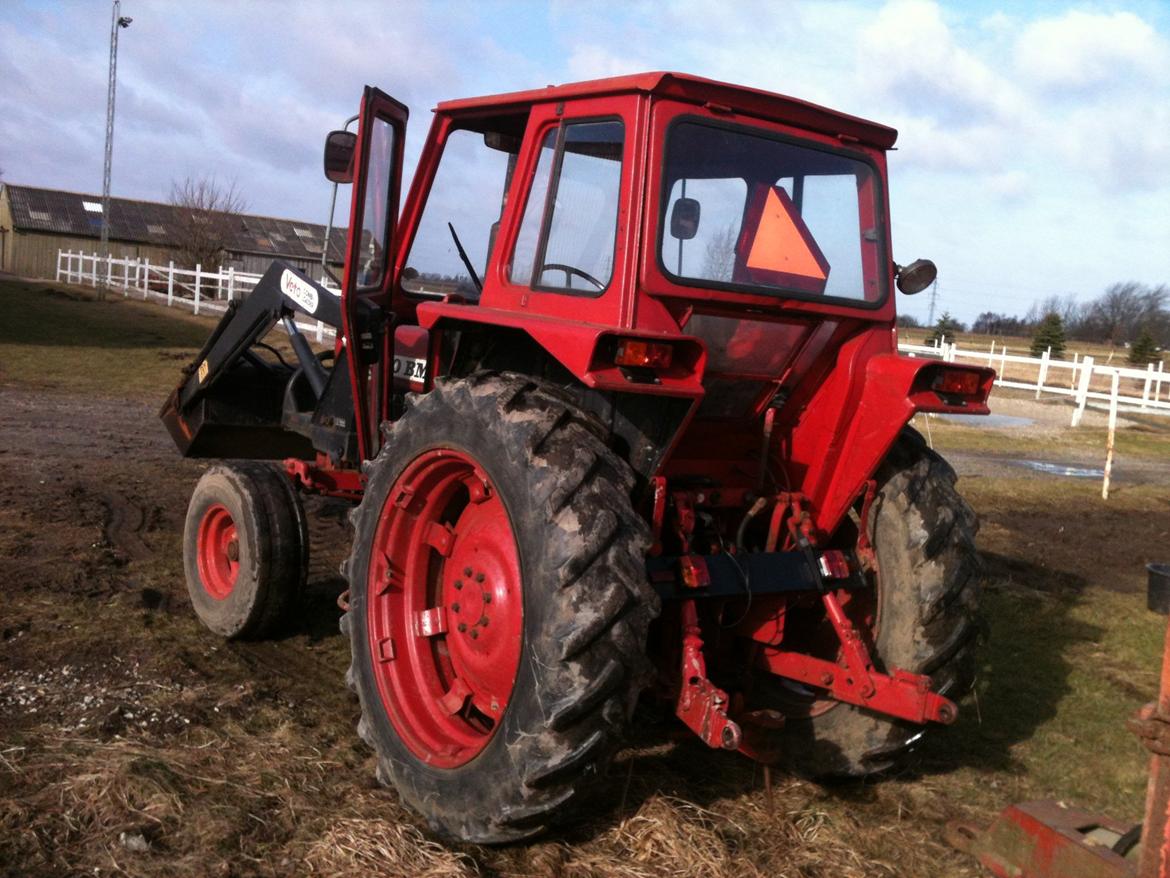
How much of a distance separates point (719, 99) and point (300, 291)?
8.88 ft

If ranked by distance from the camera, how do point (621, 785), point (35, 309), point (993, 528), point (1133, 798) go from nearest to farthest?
point (621, 785) < point (1133, 798) < point (993, 528) < point (35, 309)

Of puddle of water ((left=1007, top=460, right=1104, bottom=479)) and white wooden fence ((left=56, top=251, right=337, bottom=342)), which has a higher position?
white wooden fence ((left=56, top=251, right=337, bottom=342))

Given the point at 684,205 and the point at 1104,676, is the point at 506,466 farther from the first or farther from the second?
the point at 1104,676

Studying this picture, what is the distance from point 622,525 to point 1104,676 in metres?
4.12

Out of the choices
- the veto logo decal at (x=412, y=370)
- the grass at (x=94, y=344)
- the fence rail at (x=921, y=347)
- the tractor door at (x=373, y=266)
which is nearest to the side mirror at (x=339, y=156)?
the tractor door at (x=373, y=266)

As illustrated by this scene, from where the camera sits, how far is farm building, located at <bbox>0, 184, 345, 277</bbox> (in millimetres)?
51188

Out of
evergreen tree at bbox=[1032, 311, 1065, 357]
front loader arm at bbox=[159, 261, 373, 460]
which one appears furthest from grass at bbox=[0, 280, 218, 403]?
evergreen tree at bbox=[1032, 311, 1065, 357]

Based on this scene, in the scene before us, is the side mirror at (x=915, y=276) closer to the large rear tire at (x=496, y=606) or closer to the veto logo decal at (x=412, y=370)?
the large rear tire at (x=496, y=606)

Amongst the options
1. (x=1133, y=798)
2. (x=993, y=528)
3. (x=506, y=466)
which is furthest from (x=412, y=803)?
(x=993, y=528)

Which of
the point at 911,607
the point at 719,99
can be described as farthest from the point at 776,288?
the point at 911,607

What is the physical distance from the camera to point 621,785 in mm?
4066

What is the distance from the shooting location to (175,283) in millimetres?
31188

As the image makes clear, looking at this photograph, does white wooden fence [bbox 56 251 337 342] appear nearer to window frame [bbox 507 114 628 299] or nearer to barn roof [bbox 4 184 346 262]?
barn roof [bbox 4 184 346 262]

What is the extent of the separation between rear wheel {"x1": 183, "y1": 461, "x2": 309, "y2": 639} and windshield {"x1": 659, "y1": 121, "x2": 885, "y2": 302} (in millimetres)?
2660
